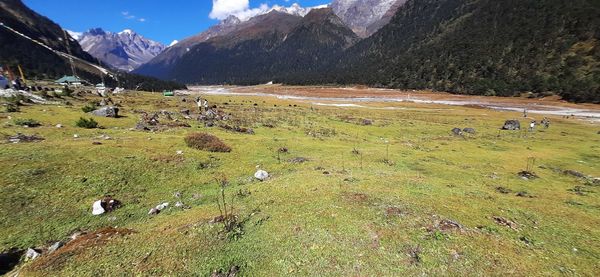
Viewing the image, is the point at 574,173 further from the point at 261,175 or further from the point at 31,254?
the point at 31,254

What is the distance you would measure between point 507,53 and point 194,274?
548 ft

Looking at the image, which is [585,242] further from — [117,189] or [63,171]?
[63,171]

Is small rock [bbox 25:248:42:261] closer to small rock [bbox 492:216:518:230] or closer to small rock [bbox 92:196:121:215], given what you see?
small rock [bbox 92:196:121:215]

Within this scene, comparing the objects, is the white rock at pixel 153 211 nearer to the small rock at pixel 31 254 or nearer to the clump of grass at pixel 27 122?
the small rock at pixel 31 254

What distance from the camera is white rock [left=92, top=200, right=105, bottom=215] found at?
13.9 metres

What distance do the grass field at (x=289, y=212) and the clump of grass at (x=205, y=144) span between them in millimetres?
876

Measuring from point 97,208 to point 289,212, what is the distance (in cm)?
859

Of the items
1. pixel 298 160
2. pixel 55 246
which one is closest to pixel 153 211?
pixel 55 246

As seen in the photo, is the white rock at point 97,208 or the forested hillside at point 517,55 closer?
the white rock at point 97,208

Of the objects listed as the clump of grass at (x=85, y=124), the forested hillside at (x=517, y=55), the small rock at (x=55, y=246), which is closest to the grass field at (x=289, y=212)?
the small rock at (x=55, y=246)

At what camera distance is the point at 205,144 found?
23.6 metres

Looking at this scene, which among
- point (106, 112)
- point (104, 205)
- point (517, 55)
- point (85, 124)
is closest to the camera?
point (104, 205)

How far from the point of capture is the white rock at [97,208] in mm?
13914

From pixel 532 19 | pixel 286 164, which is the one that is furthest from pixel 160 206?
pixel 532 19
